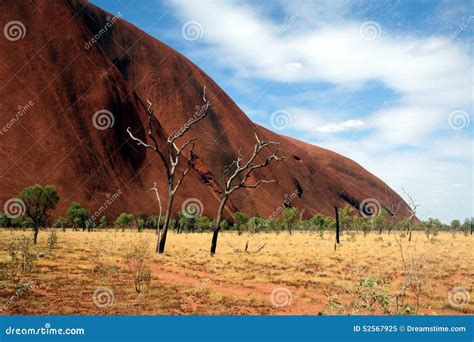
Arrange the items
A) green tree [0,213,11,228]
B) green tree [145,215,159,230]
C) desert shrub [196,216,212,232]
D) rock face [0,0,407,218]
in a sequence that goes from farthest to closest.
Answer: green tree [145,215,159,230] < desert shrub [196,216,212,232] < rock face [0,0,407,218] < green tree [0,213,11,228]

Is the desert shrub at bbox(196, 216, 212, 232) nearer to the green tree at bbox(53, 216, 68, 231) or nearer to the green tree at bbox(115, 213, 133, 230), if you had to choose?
the green tree at bbox(115, 213, 133, 230)

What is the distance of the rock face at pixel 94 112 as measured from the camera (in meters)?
82.2

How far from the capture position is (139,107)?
11575 cm

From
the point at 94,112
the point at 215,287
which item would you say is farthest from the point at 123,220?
the point at 215,287

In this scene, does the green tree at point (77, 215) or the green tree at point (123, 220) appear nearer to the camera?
the green tree at point (77, 215)

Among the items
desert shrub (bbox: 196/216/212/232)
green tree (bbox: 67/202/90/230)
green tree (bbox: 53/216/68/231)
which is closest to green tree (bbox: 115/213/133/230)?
green tree (bbox: 67/202/90/230)

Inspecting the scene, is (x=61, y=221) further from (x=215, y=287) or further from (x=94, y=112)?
(x=215, y=287)

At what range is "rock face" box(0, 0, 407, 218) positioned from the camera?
270 ft

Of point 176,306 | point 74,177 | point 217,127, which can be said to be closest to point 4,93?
point 74,177

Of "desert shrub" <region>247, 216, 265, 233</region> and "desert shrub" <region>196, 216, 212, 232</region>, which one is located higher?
"desert shrub" <region>247, 216, 265, 233</region>

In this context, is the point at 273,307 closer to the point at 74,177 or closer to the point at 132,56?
the point at 74,177

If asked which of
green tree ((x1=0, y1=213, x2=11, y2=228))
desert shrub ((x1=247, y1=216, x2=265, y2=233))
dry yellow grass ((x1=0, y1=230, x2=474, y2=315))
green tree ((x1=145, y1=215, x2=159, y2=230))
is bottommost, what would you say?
green tree ((x1=0, y1=213, x2=11, y2=228))

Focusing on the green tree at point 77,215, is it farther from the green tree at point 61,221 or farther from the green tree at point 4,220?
the green tree at point 4,220

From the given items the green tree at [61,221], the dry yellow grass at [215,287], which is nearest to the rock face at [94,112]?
the green tree at [61,221]
